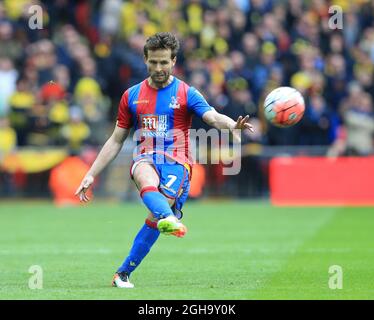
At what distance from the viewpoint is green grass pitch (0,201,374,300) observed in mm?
9844

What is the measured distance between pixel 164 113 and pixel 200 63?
13.1 metres

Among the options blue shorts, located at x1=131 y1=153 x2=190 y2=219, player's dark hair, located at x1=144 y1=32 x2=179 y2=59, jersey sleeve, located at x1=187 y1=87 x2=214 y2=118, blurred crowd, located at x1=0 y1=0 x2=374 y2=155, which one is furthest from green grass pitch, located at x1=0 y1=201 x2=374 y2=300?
player's dark hair, located at x1=144 y1=32 x2=179 y2=59

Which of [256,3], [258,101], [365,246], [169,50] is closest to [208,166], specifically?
[258,101]

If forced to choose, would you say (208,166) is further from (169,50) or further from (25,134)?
(169,50)

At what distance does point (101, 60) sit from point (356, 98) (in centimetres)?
568

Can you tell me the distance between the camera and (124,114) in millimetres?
10320

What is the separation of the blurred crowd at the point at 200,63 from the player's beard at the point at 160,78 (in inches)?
475

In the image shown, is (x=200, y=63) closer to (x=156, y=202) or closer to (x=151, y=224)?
(x=151, y=224)

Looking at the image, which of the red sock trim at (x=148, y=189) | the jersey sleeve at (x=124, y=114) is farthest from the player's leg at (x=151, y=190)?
the jersey sleeve at (x=124, y=114)

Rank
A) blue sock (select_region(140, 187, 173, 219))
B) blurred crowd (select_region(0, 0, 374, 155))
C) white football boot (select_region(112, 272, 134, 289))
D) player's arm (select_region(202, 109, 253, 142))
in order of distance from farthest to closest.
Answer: blurred crowd (select_region(0, 0, 374, 155)) → white football boot (select_region(112, 272, 134, 289)) → blue sock (select_region(140, 187, 173, 219)) → player's arm (select_region(202, 109, 253, 142))

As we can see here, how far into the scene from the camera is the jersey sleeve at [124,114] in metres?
10.3

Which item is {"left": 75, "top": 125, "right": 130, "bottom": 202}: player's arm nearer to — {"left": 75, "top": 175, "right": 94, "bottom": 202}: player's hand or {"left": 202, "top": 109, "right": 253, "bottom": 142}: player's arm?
{"left": 75, "top": 175, "right": 94, "bottom": 202}: player's hand

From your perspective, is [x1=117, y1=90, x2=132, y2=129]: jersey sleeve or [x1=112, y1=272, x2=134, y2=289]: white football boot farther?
[x1=117, y1=90, x2=132, y2=129]: jersey sleeve

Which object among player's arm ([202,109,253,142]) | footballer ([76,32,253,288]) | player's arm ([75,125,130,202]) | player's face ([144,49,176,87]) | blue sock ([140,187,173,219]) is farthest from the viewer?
player's arm ([75,125,130,202])
